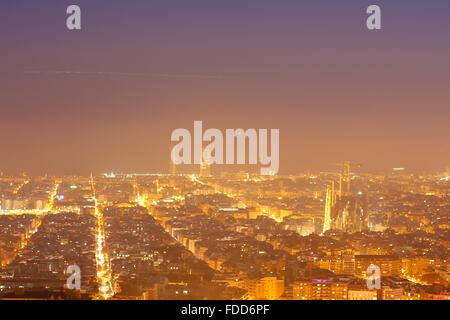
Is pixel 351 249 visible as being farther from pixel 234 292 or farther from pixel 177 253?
pixel 234 292

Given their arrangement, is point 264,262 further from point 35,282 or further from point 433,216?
point 433,216

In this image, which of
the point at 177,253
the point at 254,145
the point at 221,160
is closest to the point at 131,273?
the point at 177,253
